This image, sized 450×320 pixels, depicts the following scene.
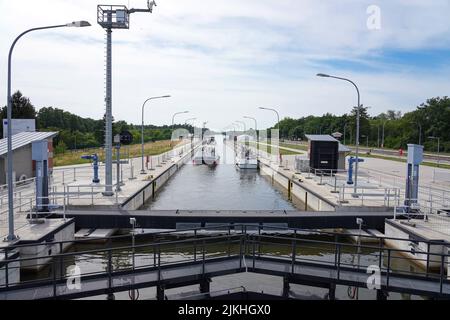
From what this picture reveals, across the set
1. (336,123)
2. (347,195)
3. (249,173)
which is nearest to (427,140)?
(336,123)

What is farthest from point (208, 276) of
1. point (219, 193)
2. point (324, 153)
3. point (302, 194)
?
point (324, 153)

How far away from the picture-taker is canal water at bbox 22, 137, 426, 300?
11.7 metres

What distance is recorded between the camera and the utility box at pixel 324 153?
33.1m

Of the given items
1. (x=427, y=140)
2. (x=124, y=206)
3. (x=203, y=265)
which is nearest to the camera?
(x=203, y=265)

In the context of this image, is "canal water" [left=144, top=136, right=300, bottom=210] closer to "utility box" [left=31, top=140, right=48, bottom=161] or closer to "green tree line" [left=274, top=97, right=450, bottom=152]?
"utility box" [left=31, top=140, right=48, bottom=161]

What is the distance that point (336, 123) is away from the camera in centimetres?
11712

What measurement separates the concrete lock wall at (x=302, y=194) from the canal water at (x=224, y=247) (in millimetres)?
764

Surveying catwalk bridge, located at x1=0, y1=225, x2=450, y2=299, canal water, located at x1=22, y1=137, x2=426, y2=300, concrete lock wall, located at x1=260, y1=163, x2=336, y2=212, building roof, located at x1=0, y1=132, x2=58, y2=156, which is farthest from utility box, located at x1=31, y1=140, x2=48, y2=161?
concrete lock wall, located at x1=260, y1=163, x2=336, y2=212

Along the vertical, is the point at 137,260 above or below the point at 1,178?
below

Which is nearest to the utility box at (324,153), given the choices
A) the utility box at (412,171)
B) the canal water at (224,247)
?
the canal water at (224,247)

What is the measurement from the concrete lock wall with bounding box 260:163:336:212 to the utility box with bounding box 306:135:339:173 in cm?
265

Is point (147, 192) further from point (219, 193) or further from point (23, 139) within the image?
point (23, 139)
